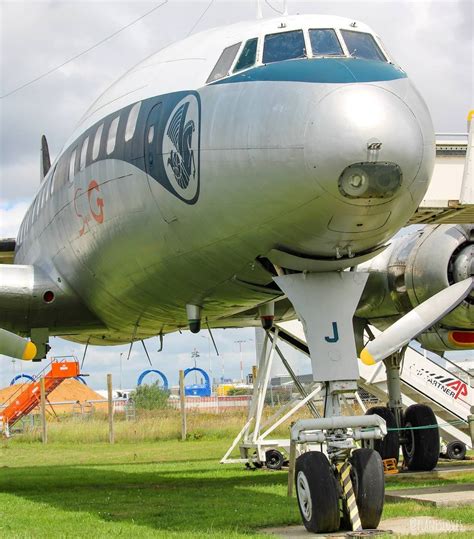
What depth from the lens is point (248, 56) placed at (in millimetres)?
8461

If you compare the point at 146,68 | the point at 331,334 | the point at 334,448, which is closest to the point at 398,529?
the point at 334,448

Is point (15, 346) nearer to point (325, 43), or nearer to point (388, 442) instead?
point (325, 43)

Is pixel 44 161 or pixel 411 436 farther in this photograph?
pixel 44 161

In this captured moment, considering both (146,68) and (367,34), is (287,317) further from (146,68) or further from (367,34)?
(367,34)

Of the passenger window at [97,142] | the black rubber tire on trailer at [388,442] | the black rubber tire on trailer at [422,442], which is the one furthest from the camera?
the black rubber tire on trailer at [388,442]

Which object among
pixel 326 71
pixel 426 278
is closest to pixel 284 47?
pixel 326 71

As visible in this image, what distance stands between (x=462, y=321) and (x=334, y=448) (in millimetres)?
6231

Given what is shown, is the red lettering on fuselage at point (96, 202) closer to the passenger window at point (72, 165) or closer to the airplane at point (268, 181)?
the airplane at point (268, 181)

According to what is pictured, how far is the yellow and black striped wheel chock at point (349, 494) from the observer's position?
7.76m

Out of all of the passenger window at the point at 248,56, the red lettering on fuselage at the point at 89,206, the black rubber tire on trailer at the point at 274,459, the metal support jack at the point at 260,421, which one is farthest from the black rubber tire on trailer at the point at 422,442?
the passenger window at the point at 248,56

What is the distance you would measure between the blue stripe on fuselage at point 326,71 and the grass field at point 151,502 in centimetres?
387

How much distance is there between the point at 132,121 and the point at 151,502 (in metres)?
4.97

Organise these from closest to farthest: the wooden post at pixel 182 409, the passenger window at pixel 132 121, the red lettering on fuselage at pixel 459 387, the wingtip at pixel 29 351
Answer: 1. the passenger window at pixel 132 121
2. the wingtip at pixel 29 351
3. the red lettering on fuselage at pixel 459 387
4. the wooden post at pixel 182 409

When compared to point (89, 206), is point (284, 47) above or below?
above
